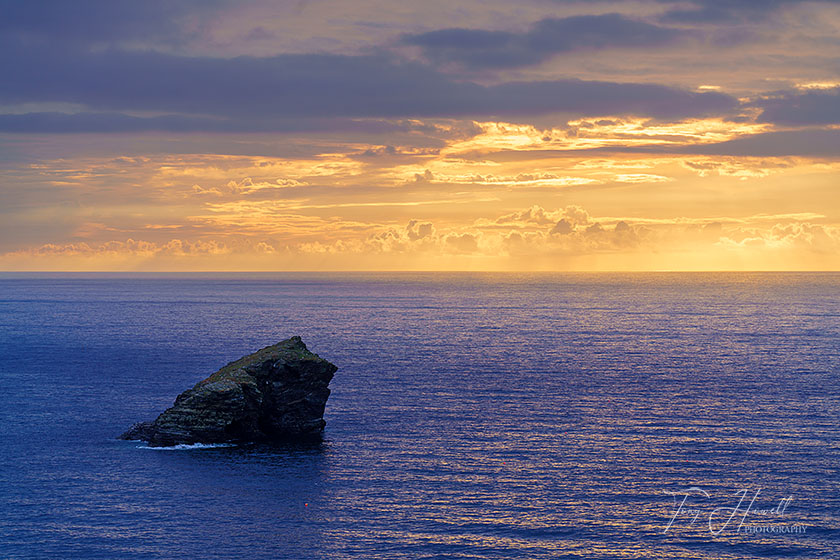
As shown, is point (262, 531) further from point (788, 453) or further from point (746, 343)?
point (746, 343)

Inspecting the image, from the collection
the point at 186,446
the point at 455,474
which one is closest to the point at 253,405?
the point at 186,446

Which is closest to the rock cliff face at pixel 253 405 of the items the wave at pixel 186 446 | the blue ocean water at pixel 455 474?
the wave at pixel 186 446

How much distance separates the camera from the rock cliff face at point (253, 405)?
8619 centimetres

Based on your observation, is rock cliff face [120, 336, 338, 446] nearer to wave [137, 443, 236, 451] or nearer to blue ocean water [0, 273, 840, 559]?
wave [137, 443, 236, 451]

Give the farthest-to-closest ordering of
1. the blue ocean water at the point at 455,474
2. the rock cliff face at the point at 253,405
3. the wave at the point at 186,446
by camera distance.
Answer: the rock cliff face at the point at 253,405
the wave at the point at 186,446
the blue ocean water at the point at 455,474

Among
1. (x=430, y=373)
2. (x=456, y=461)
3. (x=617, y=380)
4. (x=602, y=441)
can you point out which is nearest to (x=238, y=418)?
(x=456, y=461)

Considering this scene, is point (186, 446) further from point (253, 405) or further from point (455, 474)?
point (455, 474)

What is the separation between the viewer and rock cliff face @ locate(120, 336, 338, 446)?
8619 cm

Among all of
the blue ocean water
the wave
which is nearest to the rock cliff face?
the wave

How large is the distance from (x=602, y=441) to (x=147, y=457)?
51061 mm

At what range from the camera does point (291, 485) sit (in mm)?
73188

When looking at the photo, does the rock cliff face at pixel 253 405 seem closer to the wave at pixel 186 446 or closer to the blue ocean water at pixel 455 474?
the wave at pixel 186 446

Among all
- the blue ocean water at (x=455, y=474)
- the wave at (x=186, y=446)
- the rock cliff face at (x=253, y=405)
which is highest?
the rock cliff face at (x=253, y=405)

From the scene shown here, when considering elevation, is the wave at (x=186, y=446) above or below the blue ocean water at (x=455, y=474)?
above
